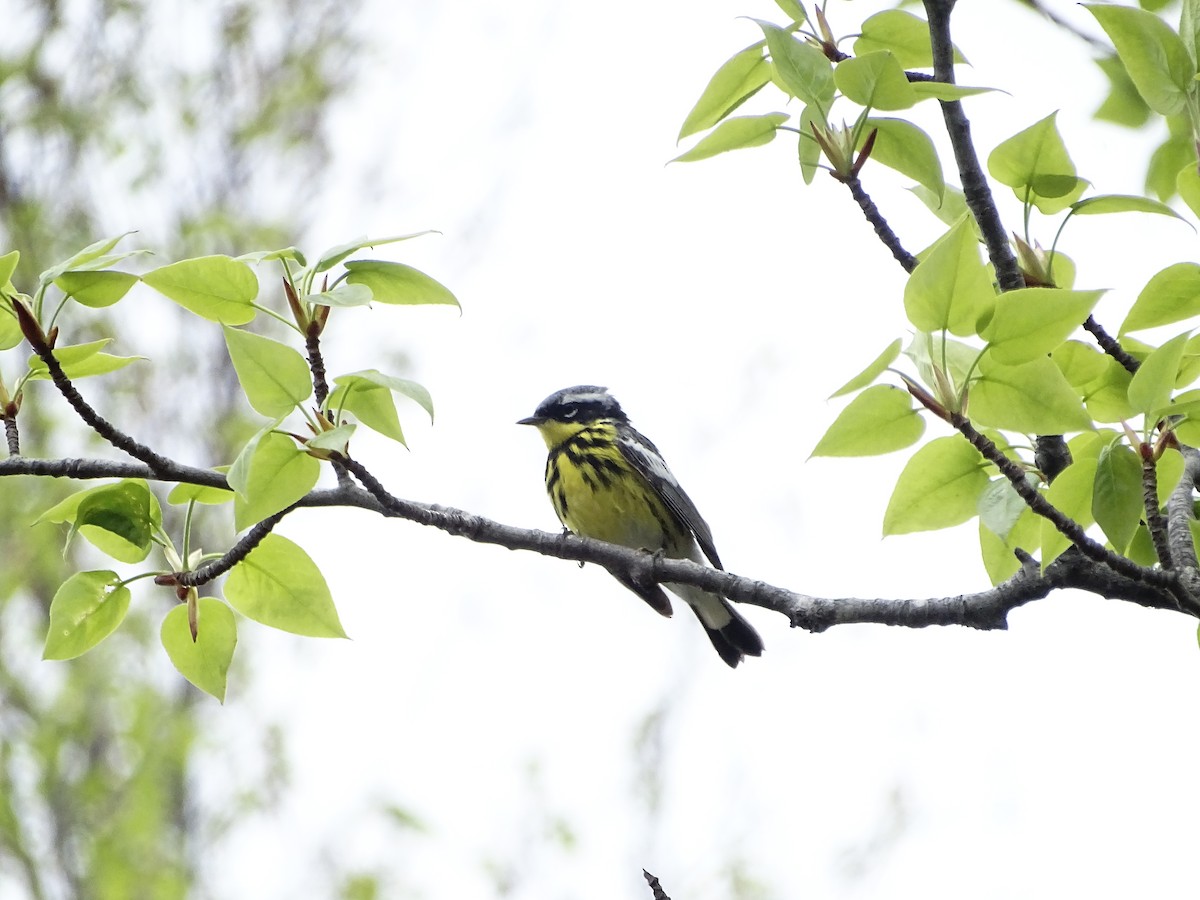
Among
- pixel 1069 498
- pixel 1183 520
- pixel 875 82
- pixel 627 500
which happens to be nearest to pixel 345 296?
pixel 875 82

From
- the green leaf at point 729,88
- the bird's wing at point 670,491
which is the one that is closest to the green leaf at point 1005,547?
the green leaf at point 729,88

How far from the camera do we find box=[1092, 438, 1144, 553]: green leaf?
1545mm

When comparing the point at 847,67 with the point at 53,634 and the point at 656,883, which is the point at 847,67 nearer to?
the point at 656,883

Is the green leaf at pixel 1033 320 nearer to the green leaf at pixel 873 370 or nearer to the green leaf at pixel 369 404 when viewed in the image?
the green leaf at pixel 873 370

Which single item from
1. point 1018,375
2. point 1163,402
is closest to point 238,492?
point 1018,375

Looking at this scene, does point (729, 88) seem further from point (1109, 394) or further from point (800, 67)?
point (1109, 394)

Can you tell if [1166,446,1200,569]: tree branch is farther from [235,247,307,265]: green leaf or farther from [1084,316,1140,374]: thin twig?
[235,247,307,265]: green leaf

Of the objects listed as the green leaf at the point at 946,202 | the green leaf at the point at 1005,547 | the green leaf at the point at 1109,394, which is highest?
the green leaf at the point at 946,202

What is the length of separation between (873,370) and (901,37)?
682 mm

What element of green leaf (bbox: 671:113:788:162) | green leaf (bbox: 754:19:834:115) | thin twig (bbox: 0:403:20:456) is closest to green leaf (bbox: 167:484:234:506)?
thin twig (bbox: 0:403:20:456)

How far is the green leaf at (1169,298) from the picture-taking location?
1617mm

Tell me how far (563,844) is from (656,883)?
6.58 metres

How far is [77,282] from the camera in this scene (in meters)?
1.81

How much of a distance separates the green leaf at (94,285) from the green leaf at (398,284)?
0.33 metres
